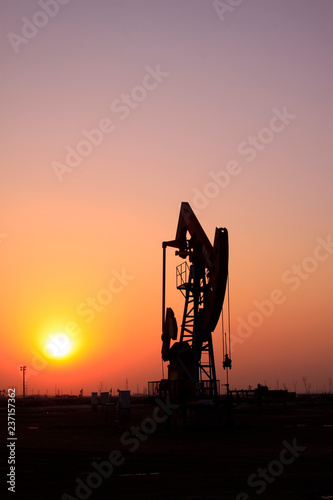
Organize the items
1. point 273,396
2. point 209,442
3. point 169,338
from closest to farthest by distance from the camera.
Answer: point 209,442, point 169,338, point 273,396

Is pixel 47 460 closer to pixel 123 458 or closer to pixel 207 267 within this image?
pixel 123 458

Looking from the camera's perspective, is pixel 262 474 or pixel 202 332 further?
pixel 202 332

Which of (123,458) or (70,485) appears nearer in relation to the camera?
(70,485)

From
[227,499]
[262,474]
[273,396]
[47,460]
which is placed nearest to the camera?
[227,499]

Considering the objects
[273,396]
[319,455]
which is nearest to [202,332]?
[319,455]

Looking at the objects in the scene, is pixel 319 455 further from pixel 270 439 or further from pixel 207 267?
pixel 207 267

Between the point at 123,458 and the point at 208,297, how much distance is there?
557 inches

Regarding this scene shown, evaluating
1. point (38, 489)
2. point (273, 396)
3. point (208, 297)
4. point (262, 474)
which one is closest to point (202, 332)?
point (208, 297)

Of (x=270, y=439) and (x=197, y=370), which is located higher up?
(x=197, y=370)

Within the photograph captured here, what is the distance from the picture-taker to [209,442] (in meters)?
22.1

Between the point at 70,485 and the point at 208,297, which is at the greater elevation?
the point at 208,297

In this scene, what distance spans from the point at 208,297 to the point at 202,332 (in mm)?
1908

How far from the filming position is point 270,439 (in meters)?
23.4

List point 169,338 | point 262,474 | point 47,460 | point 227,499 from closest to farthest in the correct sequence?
point 227,499 < point 262,474 < point 47,460 < point 169,338
